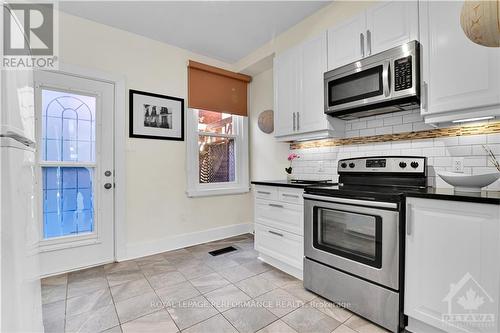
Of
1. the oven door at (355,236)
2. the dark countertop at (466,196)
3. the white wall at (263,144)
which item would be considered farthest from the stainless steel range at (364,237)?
the white wall at (263,144)

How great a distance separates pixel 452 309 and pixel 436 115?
1.25m

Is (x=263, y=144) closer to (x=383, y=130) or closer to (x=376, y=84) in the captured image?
(x=383, y=130)

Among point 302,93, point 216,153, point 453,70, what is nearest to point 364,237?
point 453,70

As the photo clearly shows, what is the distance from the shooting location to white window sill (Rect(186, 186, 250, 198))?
11.3 ft

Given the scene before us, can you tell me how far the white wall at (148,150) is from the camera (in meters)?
2.72

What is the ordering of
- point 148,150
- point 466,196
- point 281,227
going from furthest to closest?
point 148,150, point 281,227, point 466,196

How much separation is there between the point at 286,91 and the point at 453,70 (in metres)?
1.53

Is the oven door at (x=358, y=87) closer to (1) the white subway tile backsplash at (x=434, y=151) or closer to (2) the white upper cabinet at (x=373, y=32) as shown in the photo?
(2) the white upper cabinet at (x=373, y=32)

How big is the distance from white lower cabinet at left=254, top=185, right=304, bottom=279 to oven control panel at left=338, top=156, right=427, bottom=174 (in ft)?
1.79

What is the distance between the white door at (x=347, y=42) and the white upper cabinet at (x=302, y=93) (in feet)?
0.29

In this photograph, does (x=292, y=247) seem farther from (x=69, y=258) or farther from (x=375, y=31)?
(x=69, y=258)

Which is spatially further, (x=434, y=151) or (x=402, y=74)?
(x=434, y=151)

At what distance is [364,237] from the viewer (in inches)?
69.2

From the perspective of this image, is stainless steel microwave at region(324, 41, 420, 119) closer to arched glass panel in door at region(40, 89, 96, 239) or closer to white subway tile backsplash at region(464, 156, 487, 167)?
white subway tile backsplash at region(464, 156, 487, 167)
